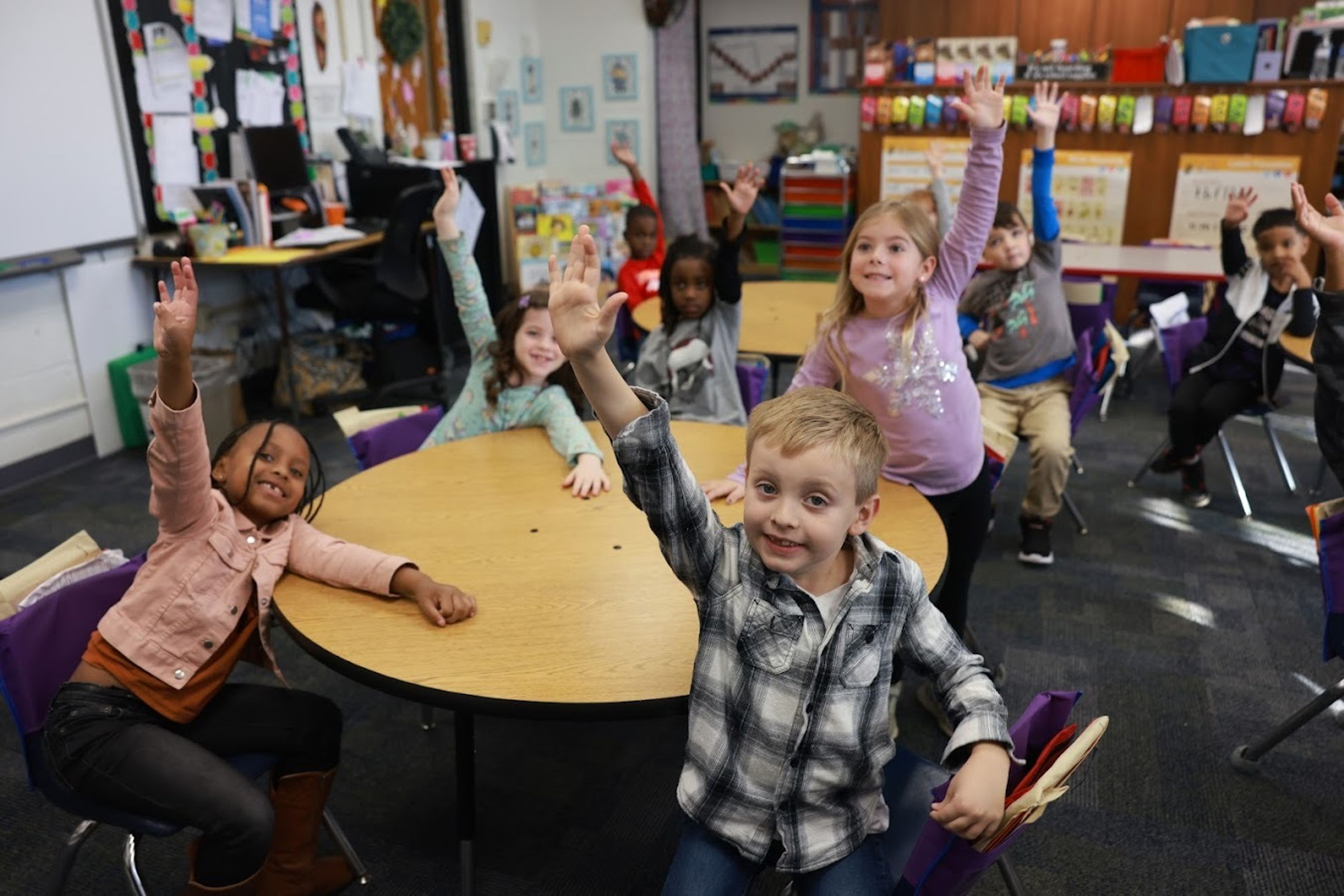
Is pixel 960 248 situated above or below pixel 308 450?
above

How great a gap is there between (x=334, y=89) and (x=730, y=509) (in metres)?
4.55

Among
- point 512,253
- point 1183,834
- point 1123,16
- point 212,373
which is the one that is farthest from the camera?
point 512,253

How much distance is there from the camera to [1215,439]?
4.36 meters

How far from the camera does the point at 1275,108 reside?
5.69 metres

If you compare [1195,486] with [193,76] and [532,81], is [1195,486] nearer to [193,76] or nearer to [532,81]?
[193,76]

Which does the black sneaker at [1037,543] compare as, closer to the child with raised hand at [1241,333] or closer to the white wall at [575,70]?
the child with raised hand at [1241,333]

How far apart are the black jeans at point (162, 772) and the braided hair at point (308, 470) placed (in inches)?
14.8

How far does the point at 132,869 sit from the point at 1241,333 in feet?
11.7

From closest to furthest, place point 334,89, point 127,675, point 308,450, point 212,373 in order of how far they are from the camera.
→ 1. point 127,675
2. point 308,450
3. point 212,373
4. point 334,89

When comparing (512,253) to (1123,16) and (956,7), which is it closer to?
(956,7)

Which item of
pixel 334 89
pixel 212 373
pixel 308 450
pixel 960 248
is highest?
pixel 334 89

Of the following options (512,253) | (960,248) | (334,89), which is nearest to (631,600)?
(960,248)

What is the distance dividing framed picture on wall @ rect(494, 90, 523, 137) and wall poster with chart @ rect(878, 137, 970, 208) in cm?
254

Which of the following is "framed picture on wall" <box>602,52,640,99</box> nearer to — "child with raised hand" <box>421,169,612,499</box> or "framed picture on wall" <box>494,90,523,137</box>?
"framed picture on wall" <box>494,90,523,137</box>
